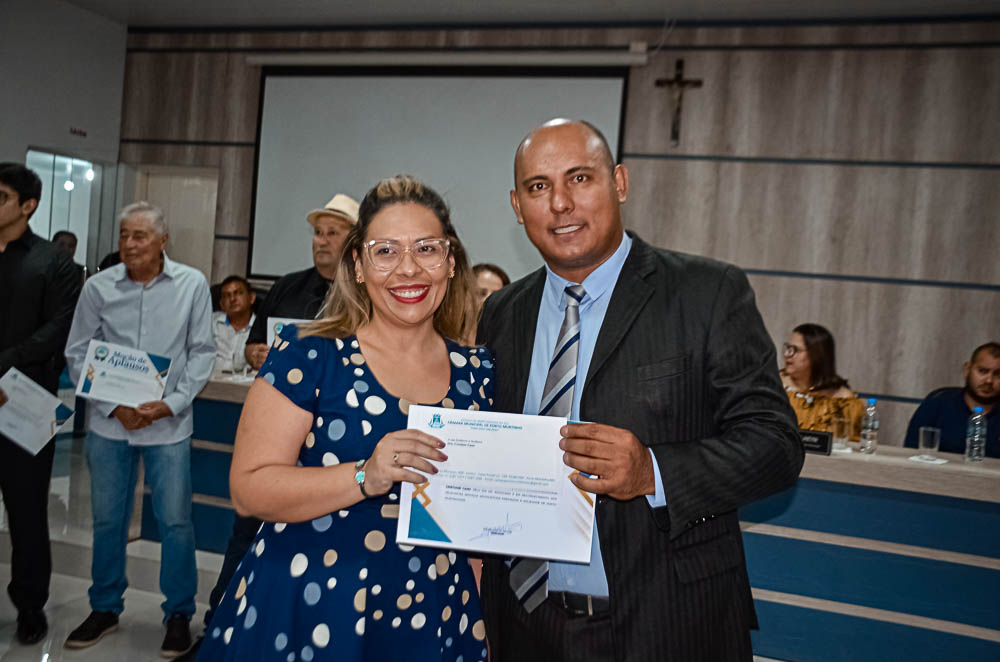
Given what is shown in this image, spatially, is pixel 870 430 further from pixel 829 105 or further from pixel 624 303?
pixel 829 105

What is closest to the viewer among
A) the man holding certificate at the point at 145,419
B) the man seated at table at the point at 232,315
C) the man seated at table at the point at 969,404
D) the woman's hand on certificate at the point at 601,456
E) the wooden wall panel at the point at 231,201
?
the woman's hand on certificate at the point at 601,456

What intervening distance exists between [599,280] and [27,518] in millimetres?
2987

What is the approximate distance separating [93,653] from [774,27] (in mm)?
5951

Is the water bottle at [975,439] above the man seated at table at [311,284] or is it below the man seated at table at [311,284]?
below

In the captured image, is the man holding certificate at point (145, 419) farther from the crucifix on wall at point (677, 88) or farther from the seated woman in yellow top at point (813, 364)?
the crucifix on wall at point (677, 88)

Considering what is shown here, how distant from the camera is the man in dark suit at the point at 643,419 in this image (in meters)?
1.42

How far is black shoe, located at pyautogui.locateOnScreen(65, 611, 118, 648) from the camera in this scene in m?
3.30

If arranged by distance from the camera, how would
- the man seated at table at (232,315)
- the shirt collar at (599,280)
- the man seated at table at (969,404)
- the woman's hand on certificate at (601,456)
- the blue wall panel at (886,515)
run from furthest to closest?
the man seated at table at (232,315), the man seated at table at (969,404), the blue wall panel at (886,515), the shirt collar at (599,280), the woman's hand on certificate at (601,456)

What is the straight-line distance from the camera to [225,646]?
139cm

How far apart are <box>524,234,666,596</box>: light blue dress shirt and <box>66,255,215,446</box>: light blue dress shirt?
7.75 feet

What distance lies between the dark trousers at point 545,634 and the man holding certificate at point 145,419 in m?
2.27

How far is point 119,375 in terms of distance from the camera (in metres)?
3.29

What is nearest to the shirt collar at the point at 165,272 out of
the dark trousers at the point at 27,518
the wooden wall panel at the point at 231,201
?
the dark trousers at the point at 27,518
